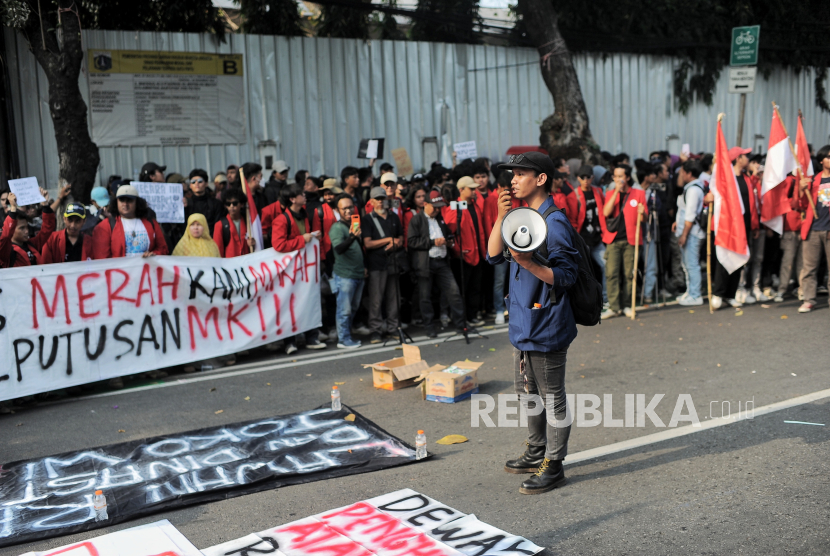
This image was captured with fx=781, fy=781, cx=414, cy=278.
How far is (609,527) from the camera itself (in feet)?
14.5

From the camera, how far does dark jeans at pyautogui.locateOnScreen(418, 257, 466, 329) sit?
10039 millimetres

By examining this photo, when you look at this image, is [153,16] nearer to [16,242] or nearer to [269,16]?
[269,16]

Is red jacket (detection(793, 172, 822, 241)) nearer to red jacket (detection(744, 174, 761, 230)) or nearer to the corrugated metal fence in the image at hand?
red jacket (detection(744, 174, 761, 230))

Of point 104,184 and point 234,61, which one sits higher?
point 234,61

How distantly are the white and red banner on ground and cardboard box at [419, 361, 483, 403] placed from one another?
7.79 ft

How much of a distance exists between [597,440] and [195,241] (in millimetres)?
5226

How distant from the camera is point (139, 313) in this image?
8.16 meters

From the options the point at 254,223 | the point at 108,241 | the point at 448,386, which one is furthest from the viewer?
the point at 254,223

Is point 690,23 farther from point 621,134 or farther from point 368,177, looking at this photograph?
point 368,177

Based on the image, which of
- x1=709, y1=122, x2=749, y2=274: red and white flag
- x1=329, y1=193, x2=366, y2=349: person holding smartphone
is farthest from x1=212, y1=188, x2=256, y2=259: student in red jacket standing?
x1=709, y1=122, x2=749, y2=274: red and white flag

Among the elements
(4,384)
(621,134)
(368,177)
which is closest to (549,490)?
(4,384)

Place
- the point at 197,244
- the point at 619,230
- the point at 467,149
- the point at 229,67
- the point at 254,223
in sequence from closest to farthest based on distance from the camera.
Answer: the point at 197,244 → the point at 254,223 → the point at 619,230 → the point at 467,149 → the point at 229,67

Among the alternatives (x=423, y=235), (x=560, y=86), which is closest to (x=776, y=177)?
(x=423, y=235)

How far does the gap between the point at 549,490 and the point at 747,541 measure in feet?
4.08
